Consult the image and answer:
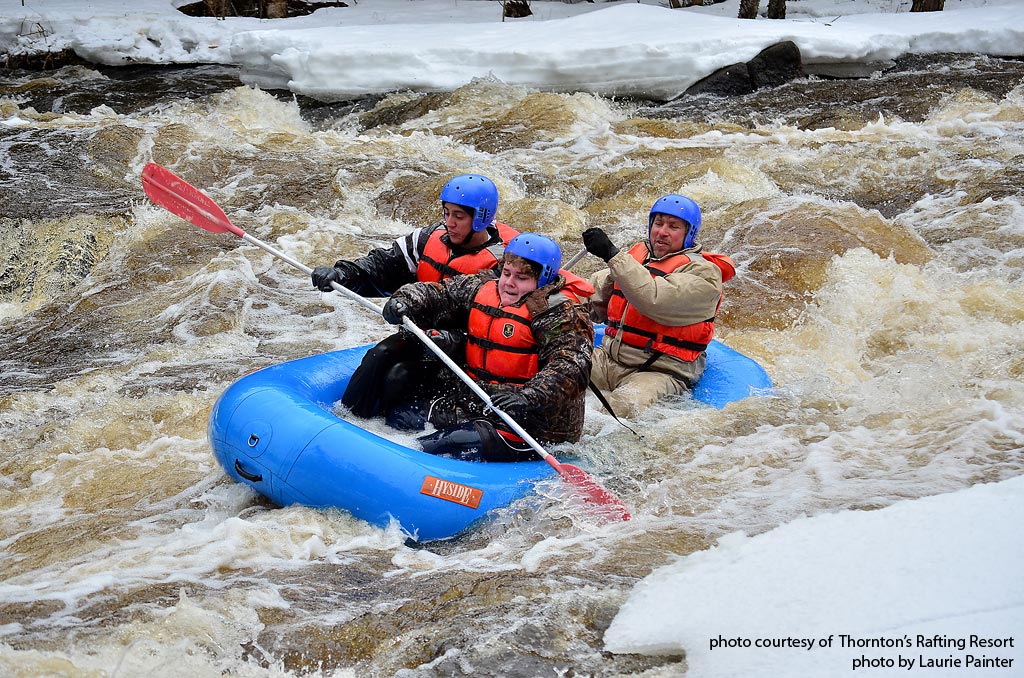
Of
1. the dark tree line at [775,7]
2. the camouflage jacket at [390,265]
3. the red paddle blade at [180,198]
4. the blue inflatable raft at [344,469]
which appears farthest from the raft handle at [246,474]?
the dark tree line at [775,7]

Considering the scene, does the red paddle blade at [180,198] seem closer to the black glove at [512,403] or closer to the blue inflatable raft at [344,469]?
the blue inflatable raft at [344,469]

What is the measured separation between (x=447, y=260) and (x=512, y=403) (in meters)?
1.08

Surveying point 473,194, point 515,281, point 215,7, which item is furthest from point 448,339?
point 215,7

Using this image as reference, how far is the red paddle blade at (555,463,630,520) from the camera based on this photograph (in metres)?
4.07

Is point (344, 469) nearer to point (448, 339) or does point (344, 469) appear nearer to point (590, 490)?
point (448, 339)

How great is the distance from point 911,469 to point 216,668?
2719 mm

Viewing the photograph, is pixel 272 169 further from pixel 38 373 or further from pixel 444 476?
pixel 444 476

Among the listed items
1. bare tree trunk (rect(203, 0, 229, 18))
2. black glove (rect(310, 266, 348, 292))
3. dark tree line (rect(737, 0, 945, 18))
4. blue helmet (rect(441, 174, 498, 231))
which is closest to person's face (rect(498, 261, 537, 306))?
blue helmet (rect(441, 174, 498, 231))

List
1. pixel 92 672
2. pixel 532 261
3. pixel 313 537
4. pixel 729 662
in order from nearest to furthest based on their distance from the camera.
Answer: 1. pixel 729 662
2. pixel 92 672
3. pixel 313 537
4. pixel 532 261

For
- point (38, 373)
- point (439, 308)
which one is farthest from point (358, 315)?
point (439, 308)

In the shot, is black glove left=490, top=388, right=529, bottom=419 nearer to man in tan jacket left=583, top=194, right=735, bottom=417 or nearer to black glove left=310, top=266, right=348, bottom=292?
man in tan jacket left=583, top=194, right=735, bottom=417

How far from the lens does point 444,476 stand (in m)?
4.05

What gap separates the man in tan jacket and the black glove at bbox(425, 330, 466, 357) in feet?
2.39

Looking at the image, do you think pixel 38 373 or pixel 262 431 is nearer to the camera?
pixel 262 431
